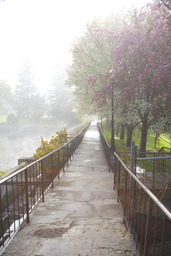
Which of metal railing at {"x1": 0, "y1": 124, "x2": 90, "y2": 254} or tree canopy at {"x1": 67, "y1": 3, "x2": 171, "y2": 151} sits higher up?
tree canopy at {"x1": 67, "y1": 3, "x2": 171, "y2": 151}

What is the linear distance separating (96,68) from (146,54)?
6200 mm

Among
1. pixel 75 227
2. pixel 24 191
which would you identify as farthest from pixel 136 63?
pixel 75 227

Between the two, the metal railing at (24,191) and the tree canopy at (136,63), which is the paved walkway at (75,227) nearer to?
the metal railing at (24,191)

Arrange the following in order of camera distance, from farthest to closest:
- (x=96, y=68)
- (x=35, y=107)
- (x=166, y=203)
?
(x=35, y=107) < (x=96, y=68) < (x=166, y=203)

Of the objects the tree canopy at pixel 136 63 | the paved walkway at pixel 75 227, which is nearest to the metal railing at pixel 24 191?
the paved walkway at pixel 75 227

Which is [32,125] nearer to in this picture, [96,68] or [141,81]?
[96,68]

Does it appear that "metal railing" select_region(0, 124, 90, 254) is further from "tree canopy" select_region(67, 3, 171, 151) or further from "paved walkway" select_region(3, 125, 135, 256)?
"tree canopy" select_region(67, 3, 171, 151)

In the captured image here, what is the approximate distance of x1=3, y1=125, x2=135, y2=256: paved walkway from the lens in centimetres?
311

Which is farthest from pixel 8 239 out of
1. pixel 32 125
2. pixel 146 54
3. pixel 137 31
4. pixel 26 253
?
pixel 32 125

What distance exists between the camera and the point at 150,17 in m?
11.1

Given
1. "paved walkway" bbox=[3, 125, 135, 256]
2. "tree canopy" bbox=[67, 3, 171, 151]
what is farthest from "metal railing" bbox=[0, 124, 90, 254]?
"tree canopy" bbox=[67, 3, 171, 151]

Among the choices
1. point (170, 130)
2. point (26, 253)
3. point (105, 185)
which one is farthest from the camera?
point (170, 130)

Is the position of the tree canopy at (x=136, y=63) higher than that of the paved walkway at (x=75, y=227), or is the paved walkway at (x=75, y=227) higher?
the tree canopy at (x=136, y=63)

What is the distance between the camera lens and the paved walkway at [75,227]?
311 cm
